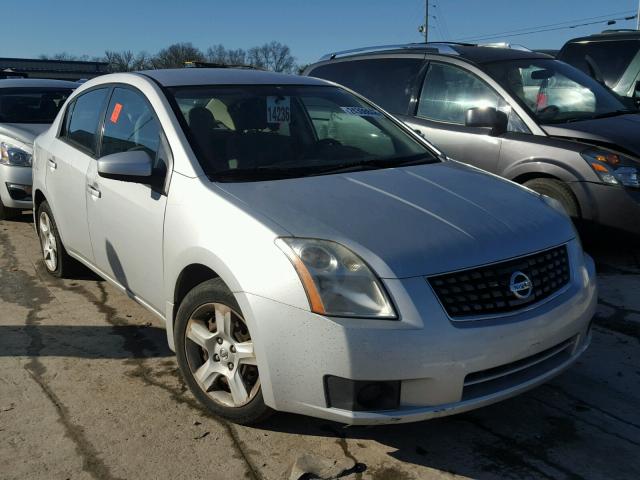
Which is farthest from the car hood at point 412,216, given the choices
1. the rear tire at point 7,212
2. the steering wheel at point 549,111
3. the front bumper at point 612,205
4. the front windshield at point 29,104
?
the front windshield at point 29,104

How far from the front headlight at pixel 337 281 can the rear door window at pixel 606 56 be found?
302 inches

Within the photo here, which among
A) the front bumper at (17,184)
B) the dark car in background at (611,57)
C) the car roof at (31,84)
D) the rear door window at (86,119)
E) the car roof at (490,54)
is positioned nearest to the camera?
the rear door window at (86,119)

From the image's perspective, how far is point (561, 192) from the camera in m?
5.35

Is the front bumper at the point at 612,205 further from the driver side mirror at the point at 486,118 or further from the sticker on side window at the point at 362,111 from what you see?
the sticker on side window at the point at 362,111

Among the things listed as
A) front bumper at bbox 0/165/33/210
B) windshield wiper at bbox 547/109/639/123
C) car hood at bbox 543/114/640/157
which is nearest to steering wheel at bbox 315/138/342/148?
car hood at bbox 543/114/640/157

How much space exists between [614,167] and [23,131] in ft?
20.1

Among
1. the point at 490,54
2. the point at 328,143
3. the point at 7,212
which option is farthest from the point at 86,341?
the point at 490,54

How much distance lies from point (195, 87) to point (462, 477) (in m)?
2.57

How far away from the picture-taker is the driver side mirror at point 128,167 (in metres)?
3.40

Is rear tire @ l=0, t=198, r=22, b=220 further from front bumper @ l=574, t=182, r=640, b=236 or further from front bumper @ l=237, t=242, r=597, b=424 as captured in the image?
front bumper @ l=574, t=182, r=640, b=236

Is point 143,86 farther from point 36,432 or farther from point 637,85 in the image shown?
point 637,85

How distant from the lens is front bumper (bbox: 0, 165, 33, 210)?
7129 mm

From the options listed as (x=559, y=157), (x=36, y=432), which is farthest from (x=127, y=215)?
(x=559, y=157)

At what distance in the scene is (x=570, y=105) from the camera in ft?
19.9
